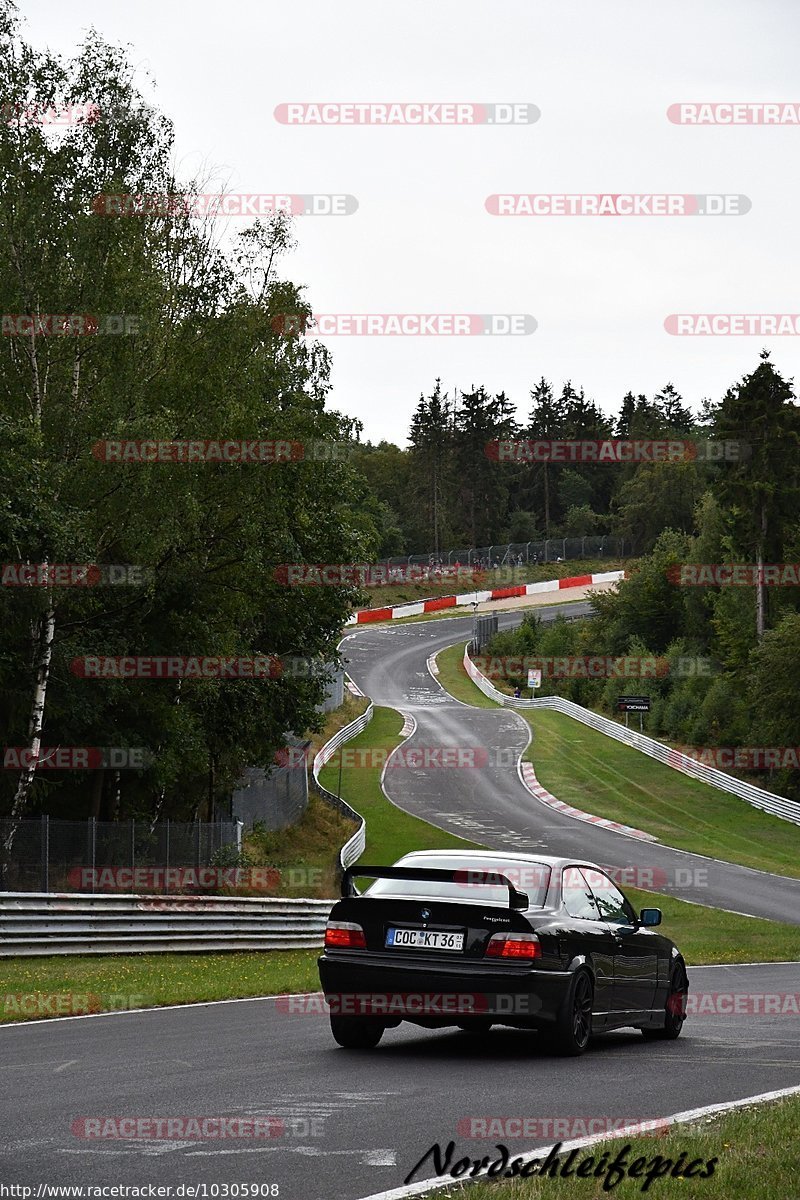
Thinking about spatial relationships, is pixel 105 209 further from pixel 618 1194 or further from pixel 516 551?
pixel 516 551

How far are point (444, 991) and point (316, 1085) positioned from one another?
5.55ft

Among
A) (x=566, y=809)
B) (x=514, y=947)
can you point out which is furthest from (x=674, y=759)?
(x=514, y=947)

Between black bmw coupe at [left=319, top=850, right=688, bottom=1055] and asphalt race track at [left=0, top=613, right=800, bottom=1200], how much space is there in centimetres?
31

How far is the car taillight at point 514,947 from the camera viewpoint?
10.7 m

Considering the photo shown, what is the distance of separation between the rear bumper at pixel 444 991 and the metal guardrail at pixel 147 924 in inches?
426

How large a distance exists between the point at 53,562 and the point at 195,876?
22.5ft

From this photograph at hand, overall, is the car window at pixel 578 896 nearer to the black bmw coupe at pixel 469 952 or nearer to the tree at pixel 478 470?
the black bmw coupe at pixel 469 952

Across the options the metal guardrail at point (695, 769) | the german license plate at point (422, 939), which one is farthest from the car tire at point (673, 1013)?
the metal guardrail at point (695, 769)

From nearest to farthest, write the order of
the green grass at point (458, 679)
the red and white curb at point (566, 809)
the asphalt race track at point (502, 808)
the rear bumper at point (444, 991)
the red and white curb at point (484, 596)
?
the rear bumper at point (444, 991) < the asphalt race track at point (502, 808) < the red and white curb at point (566, 809) < the green grass at point (458, 679) < the red and white curb at point (484, 596)

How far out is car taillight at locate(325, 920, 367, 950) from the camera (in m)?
11.1

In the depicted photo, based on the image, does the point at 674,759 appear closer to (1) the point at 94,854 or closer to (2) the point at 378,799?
(2) the point at 378,799

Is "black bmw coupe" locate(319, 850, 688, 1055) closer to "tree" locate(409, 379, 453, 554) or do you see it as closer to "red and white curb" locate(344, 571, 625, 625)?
"red and white curb" locate(344, 571, 625, 625)

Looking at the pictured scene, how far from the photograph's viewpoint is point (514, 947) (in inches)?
421

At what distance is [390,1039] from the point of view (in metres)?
12.3
